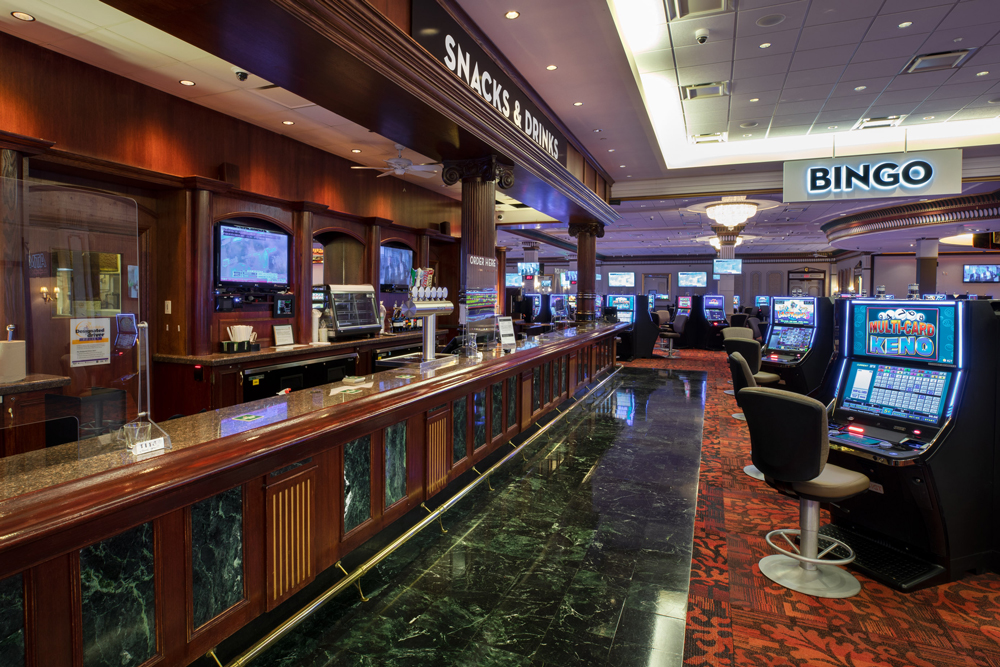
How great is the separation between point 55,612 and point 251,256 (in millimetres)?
4689

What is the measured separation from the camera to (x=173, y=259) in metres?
4.93

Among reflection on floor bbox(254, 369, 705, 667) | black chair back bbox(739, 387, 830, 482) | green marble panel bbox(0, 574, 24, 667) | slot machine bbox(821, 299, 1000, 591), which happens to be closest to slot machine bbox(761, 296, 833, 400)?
reflection on floor bbox(254, 369, 705, 667)

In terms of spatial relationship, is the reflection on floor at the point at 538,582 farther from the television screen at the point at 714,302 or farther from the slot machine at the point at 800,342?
the television screen at the point at 714,302

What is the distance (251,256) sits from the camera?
5566 millimetres

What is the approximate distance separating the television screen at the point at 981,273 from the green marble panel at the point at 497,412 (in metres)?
20.6

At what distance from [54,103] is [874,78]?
7.12 m

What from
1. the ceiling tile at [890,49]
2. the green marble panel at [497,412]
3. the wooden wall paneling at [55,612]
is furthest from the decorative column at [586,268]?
the wooden wall paneling at [55,612]

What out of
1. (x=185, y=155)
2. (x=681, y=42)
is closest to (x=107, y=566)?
(x=185, y=155)

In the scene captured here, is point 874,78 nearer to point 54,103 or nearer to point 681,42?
point 681,42

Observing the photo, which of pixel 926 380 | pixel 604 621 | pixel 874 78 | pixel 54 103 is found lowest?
pixel 604 621

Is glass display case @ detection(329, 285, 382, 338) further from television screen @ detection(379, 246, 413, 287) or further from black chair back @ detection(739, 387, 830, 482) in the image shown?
black chair back @ detection(739, 387, 830, 482)

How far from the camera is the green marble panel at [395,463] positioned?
2.79m

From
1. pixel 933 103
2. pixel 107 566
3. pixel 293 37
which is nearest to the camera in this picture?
pixel 107 566

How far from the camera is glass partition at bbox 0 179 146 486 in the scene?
6.94 ft
